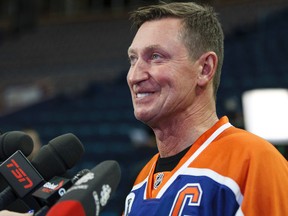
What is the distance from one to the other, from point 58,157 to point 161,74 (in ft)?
1.24

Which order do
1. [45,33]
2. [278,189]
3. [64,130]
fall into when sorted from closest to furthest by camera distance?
[278,189], [64,130], [45,33]

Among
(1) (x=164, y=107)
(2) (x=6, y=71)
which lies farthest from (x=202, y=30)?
(2) (x=6, y=71)

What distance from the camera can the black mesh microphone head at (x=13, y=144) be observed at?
1182mm

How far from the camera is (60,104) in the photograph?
8.03 m

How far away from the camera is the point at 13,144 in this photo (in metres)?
1.18

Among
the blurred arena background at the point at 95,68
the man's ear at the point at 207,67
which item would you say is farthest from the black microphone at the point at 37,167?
the blurred arena background at the point at 95,68

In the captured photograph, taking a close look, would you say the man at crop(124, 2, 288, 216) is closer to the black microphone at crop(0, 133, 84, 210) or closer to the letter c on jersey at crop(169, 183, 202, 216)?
the letter c on jersey at crop(169, 183, 202, 216)

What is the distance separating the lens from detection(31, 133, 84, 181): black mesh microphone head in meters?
1.15

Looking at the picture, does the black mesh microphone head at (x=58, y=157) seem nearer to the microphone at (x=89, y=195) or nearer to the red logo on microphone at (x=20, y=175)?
the red logo on microphone at (x=20, y=175)

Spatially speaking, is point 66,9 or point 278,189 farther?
point 66,9

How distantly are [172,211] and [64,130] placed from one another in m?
5.80

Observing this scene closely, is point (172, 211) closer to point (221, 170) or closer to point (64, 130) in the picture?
point (221, 170)

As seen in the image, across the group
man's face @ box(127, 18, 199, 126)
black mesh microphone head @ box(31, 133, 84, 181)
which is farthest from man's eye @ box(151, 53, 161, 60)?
black mesh microphone head @ box(31, 133, 84, 181)

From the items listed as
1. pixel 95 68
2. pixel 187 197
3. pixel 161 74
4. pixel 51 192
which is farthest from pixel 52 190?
pixel 95 68
